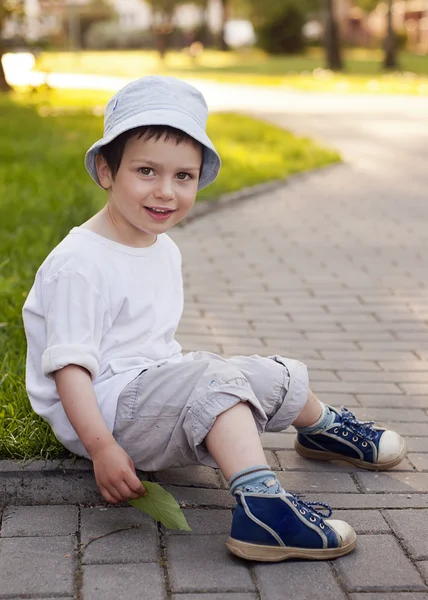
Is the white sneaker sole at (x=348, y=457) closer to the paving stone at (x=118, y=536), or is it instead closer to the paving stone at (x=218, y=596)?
the paving stone at (x=118, y=536)

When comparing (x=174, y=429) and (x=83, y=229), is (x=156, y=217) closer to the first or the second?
(x=83, y=229)

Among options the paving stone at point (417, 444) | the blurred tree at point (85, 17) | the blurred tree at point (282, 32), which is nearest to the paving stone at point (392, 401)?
the paving stone at point (417, 444)

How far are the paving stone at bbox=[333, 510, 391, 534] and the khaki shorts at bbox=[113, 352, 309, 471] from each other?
1.10 feet

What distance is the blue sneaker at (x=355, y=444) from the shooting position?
10.2ft

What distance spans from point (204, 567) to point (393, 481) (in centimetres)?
83

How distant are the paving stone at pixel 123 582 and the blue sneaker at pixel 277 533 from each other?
0.22 metres

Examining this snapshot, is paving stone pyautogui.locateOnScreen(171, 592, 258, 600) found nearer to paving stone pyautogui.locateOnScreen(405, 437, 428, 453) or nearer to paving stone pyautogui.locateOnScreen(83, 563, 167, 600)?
paving stone pyautogui.locateOnScreen(83, 563, 167, 600)

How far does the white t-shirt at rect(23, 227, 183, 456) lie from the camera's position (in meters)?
2.64

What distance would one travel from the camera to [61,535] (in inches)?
103

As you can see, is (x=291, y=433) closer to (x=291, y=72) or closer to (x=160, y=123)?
(x=160, y=123)

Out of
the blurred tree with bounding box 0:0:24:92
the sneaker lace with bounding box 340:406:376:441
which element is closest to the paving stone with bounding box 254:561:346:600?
the sneaker lace with bounding box 340:406:376:441

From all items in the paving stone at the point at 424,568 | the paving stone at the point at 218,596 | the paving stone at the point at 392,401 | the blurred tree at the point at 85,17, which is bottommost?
the blurred tree at the point at 85,17

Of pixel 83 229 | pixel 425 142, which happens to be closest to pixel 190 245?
pixel 83 229

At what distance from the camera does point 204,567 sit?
8.08 feet
